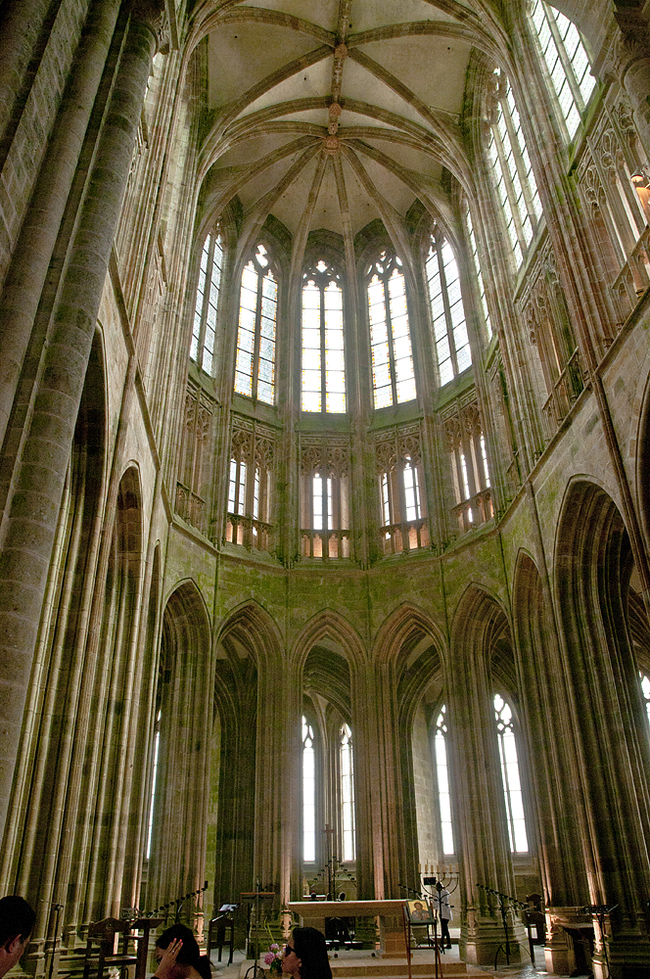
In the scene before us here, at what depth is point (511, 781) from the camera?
69.6ft

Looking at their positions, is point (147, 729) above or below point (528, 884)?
above

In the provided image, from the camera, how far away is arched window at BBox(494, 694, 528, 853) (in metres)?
20.8

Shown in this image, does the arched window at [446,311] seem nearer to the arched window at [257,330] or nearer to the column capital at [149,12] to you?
the arched window at [257,330]

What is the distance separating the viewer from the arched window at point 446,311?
20.2m

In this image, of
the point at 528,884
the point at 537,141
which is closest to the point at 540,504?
the point at 537,141

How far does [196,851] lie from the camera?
14.8 metres

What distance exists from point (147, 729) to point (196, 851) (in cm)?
318

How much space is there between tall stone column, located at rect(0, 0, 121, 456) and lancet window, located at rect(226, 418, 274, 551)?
454 inches

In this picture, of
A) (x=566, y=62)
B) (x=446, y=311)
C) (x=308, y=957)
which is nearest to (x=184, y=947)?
(x=308, y=957)

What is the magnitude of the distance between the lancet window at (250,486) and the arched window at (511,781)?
899 centimetres

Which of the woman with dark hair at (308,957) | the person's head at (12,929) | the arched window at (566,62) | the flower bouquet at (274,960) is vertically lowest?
the flower bouquet at (274,960)

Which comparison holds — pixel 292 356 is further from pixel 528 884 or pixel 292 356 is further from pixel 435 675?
pixel 528 884

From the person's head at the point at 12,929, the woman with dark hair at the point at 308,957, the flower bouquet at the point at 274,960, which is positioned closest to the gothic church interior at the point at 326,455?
the flower bouquet at the point at 274,960

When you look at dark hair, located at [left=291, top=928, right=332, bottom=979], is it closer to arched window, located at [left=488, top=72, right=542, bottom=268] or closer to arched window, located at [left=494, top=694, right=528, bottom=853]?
arched window, located at [left=488, top=72, right=542, bottom=268]
